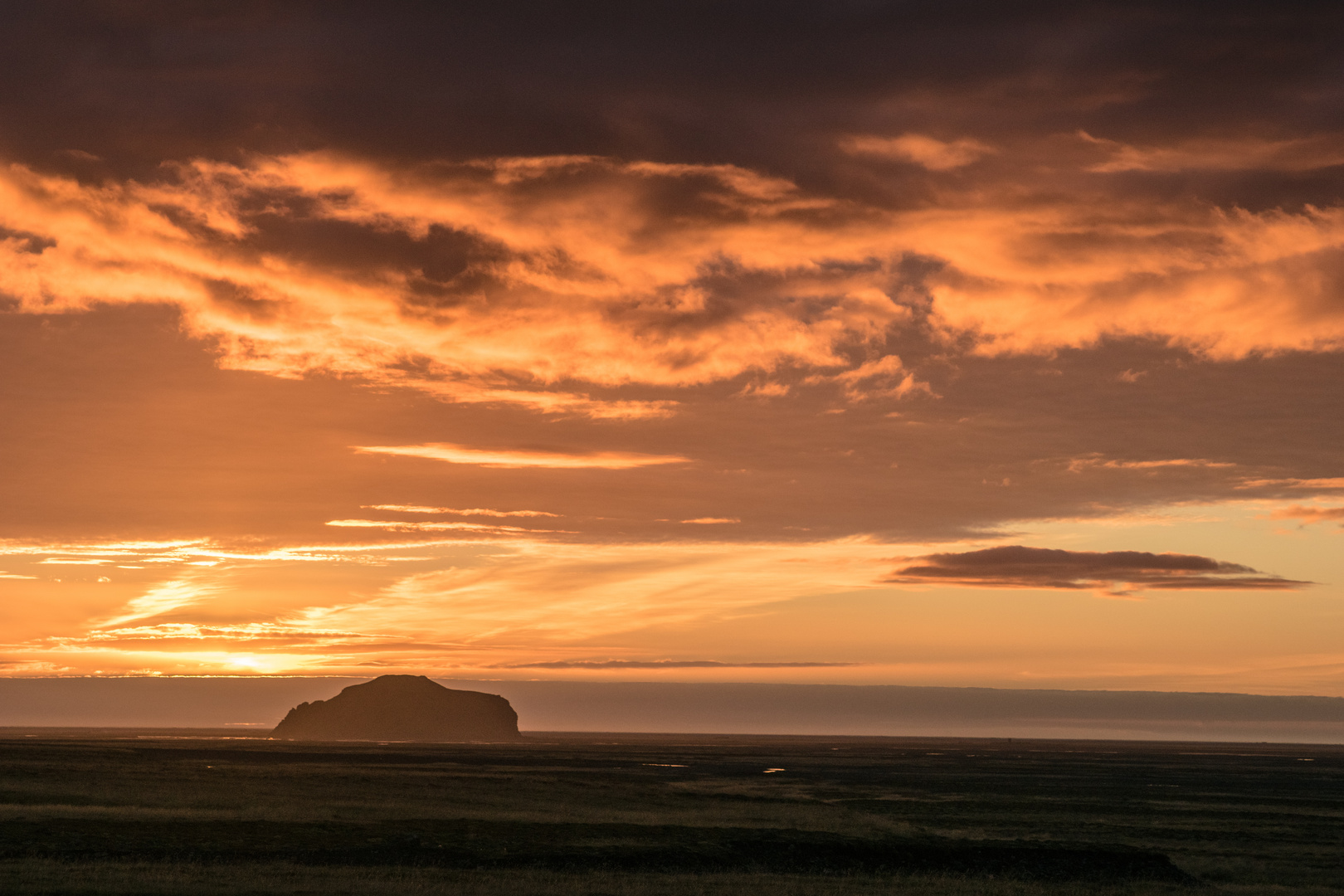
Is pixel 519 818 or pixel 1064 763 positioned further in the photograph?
pixel 1064 763

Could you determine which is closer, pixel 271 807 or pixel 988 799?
pixel 271 807

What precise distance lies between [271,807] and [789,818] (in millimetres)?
25705

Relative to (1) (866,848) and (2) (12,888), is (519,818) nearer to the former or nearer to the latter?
(1) (866,848)

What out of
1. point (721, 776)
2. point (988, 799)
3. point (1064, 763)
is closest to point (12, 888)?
point (988, 799)

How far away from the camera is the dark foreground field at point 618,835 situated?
126 ft

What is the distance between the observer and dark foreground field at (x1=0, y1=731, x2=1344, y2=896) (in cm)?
3838

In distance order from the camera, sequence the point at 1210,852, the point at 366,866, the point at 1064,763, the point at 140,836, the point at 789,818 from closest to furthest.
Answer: the point at 366,866 < the point at 140,836 < the point at 1210,852 < the point at 789,818 < the point at 1064,763

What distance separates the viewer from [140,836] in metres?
43.2

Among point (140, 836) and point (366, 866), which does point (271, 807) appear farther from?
point (366, 866)

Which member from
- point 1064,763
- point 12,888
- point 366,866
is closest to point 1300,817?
point 366,866

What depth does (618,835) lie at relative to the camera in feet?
167

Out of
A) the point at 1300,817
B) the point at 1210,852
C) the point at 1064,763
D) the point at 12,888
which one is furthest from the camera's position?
the point at 1064,763

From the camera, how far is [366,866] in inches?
1566

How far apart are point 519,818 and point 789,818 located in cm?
1443
